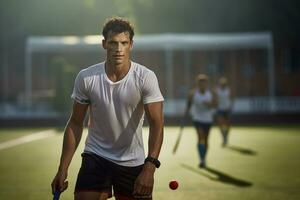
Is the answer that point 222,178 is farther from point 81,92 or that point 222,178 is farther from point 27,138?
point 27,138

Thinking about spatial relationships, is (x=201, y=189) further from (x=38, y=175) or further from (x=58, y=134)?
(x=58, y=134)

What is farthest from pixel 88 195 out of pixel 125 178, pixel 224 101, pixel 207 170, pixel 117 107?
pixel 224 101

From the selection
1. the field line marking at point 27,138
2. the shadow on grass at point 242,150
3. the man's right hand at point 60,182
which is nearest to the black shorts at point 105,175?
the man's right hand at point 60,182

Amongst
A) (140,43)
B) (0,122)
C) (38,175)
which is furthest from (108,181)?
(140,43)

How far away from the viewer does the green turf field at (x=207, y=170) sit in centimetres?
1053

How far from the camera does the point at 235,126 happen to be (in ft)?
90.0

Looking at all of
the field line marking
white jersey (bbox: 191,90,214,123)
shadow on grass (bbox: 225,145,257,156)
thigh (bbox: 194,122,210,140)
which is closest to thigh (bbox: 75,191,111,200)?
thigh (bbox: 194,122,210,140)

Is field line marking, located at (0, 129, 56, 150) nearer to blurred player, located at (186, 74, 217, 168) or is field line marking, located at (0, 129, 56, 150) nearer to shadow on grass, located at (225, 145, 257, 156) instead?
shadow on grass, located at (225, 145, 257, 156)

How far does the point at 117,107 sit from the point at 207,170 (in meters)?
8.39

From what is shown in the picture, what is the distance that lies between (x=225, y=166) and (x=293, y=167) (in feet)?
4.35

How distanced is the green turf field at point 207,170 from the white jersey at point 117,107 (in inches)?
182

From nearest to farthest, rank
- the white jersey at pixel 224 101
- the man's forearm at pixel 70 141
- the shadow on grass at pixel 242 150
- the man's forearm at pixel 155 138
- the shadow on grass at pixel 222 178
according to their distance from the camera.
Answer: the man's forearm at pixel 155 138 → the man's forearm at pixel 70 141 → the shadow on grass at pixel 222 178 → the shadow on grass at pixel 242 150 → the white jersey at pixel 224 101

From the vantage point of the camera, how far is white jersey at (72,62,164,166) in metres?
5.18

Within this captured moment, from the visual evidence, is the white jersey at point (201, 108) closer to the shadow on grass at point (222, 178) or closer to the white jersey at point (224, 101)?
the shadow on grass at point (222, 178)
